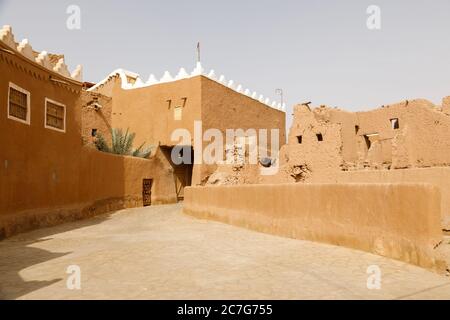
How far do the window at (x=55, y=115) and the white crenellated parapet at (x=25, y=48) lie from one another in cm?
165

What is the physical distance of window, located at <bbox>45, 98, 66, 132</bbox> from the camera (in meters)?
13.4

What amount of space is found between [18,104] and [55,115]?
240cm

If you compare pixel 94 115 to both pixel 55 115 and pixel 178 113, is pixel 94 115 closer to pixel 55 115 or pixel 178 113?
pixel 178 113

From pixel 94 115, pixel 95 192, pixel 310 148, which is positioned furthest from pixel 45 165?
pixel 94 115

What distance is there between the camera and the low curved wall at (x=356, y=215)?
19.7 feet

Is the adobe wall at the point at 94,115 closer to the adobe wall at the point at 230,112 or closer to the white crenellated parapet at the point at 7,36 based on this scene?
the adobe wall at the point at 230,112

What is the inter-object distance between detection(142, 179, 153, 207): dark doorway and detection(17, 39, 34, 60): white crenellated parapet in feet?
34.5

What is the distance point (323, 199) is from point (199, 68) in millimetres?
15418

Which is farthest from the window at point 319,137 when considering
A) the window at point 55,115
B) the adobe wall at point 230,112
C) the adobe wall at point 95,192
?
the window at point 55,115

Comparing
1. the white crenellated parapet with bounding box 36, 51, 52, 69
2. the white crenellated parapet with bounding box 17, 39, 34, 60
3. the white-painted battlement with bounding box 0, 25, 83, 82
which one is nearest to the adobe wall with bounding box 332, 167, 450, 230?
the white-painted battlement with bounding box 0, 25, 83, 82

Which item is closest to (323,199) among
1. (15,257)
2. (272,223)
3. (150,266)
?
(272,223)

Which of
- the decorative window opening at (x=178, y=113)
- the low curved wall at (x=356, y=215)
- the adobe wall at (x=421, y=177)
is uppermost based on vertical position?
the decorative window opening at (x=178, y=113)

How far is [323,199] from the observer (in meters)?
8.48
